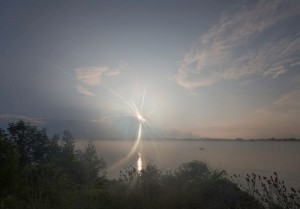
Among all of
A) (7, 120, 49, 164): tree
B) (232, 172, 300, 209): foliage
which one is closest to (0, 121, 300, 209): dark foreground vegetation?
(232, 172, 300, 209): foliage

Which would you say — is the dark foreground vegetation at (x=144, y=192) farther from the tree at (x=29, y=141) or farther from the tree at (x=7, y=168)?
the tree at (x=29, y=141)

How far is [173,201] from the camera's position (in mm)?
12859

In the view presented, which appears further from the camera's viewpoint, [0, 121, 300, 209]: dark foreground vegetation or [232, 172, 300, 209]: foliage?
[0, 121, 300, 209]: dark foreground vegetation

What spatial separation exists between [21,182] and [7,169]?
4.70 feet

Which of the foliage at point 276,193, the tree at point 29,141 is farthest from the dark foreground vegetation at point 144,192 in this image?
the tree at point 29,141

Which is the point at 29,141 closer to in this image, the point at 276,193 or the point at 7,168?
the point at 7,168

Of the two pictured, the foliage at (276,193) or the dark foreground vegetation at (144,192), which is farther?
the dark foreground vegetation at (144,192)

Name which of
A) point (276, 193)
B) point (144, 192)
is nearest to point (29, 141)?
point (144, 192)

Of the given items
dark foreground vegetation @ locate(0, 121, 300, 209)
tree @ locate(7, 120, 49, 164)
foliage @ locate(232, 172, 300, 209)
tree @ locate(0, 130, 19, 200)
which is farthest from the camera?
tree @ locate(7, 120, 49, 164)

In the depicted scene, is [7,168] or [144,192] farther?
[7,168]

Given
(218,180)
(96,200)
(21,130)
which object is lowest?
(96,200)

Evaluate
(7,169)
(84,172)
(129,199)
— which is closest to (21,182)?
(7,169)

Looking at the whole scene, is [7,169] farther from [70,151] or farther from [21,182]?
[70,151]

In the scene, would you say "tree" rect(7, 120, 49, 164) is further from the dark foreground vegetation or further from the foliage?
the foliage
